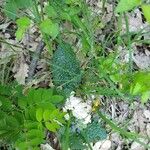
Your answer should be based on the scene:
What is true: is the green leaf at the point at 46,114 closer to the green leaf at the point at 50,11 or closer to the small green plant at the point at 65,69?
the green leaf at the point at 50,11

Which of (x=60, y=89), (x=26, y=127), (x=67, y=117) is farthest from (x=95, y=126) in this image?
(x=26, y=127)

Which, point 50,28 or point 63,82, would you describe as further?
point 63,82

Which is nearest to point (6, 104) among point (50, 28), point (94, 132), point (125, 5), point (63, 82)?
point (50, 28)

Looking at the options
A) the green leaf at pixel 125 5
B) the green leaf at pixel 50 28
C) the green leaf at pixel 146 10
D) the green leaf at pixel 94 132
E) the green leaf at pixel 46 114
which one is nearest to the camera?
the green leaf at pixel 146 10

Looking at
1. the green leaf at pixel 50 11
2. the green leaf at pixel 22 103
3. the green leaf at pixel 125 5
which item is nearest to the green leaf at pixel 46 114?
the green leaf at pixel 22 103

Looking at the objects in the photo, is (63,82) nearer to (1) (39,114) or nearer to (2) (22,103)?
(2) (22,103)

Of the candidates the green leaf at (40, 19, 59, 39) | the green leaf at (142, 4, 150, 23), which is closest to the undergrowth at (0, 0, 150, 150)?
the green leaf at (40, 19, 59, 39)

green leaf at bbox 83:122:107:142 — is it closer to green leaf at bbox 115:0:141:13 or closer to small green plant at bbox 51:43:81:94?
small green plant at bbox 51:43:81:94

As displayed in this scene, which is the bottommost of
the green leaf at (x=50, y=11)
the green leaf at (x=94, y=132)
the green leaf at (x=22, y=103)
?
the green leaf at (x=94, y=132)

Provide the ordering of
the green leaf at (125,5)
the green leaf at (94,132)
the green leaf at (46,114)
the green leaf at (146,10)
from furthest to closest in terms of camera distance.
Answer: the green leaf at (94,132) → the green leaf at (46,114) → the green leaf at (125,5) → the green leaf at (146,10)
